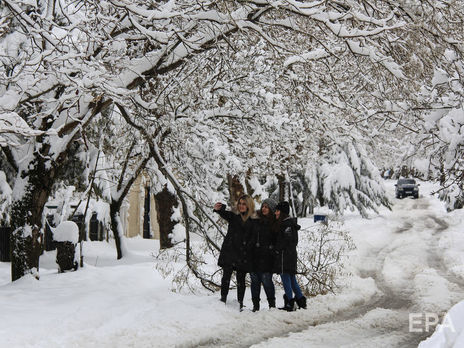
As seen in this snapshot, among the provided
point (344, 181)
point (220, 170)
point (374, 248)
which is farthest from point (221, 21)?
point (344, 181)

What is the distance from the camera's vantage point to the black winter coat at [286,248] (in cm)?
871

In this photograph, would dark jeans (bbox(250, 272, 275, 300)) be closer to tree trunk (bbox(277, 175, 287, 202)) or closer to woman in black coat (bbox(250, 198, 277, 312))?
woman in black coat (bbox(250, 198, 277, 312))

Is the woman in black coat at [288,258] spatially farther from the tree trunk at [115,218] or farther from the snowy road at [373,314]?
the tree trunk at [115,218]

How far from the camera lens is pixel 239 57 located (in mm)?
11289

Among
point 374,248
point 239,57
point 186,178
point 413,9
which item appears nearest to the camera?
point 413,9

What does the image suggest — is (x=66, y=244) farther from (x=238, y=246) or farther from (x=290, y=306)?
(x=290, y=306)

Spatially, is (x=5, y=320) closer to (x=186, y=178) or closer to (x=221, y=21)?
(x=221, y=21)

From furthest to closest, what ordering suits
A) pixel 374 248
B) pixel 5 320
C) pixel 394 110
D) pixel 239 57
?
pixel 374 248
pixel 239 57
pixel 394 110
pixel 5 320

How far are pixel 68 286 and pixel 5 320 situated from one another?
9.55 ft

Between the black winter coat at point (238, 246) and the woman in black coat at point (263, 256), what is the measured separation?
0.34 feet

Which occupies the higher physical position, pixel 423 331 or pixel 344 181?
pixel 344 181

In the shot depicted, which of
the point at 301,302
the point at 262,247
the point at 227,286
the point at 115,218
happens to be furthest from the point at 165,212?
the point at 301,302
